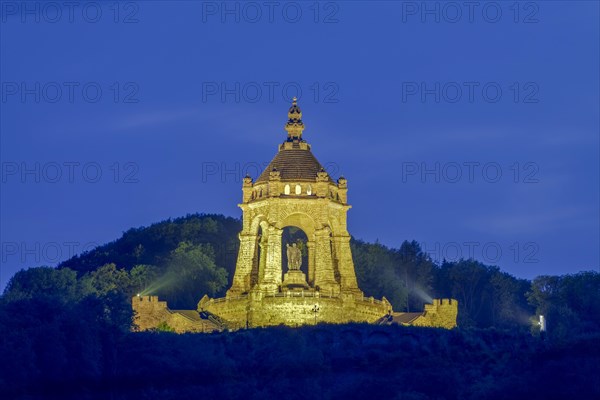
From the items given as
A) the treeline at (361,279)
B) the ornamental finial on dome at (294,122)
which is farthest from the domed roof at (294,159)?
the treeline at (361,279)

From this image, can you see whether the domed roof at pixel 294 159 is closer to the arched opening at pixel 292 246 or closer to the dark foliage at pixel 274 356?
the arched opening at pixel 292 246

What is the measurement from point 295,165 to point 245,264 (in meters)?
6.07

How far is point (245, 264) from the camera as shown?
480 ft

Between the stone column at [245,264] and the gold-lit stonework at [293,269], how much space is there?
0.18 ft

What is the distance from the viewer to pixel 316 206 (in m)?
146

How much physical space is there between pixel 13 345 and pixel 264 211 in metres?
20.1

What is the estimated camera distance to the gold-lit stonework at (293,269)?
143 metres

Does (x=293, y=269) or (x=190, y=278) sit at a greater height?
(x=190, y=278)

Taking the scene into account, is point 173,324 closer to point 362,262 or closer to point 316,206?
point 316,206

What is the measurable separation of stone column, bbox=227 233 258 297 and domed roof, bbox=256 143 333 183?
3300 millimetres

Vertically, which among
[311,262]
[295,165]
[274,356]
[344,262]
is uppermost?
[295,165]

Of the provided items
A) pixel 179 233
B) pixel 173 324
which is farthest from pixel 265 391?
pixel 179 233

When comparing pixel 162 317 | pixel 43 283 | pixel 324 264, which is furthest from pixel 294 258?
pixel 43 283

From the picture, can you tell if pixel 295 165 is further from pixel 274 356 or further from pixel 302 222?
pixel 274 356
